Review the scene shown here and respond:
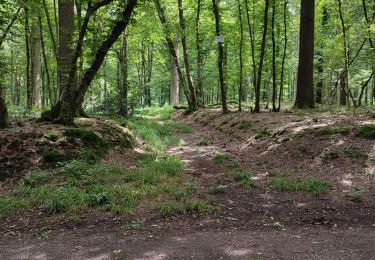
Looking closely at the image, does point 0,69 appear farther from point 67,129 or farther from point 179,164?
point 179,164

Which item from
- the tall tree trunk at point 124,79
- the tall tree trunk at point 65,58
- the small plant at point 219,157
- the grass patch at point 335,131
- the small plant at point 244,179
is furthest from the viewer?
the tall tree trunk at point 124,79

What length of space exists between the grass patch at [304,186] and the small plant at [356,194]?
1.47 feet

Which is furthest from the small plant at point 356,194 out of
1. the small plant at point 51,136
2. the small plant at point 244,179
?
the small plant at point 51,136

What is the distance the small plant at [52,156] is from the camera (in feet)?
27.1

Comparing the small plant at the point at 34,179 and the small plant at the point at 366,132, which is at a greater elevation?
the small plant at the point at 366,132

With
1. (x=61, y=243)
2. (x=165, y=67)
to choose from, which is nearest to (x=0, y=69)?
(x=61, y=243)

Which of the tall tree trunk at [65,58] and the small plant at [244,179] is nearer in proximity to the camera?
the small plant at [244,179]

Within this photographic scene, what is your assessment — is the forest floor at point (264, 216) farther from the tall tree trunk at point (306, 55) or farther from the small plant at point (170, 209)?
the tall tree trunk at point (306, 55)

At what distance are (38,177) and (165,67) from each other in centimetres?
3375

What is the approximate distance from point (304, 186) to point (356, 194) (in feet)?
3.12

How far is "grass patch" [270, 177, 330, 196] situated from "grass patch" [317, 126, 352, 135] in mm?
2471

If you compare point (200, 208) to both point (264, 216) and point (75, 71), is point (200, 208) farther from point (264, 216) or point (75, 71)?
point (75, 71)

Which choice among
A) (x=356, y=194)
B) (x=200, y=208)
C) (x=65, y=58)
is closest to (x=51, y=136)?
(x=65, y=58)

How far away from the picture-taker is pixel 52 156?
27.3ft
